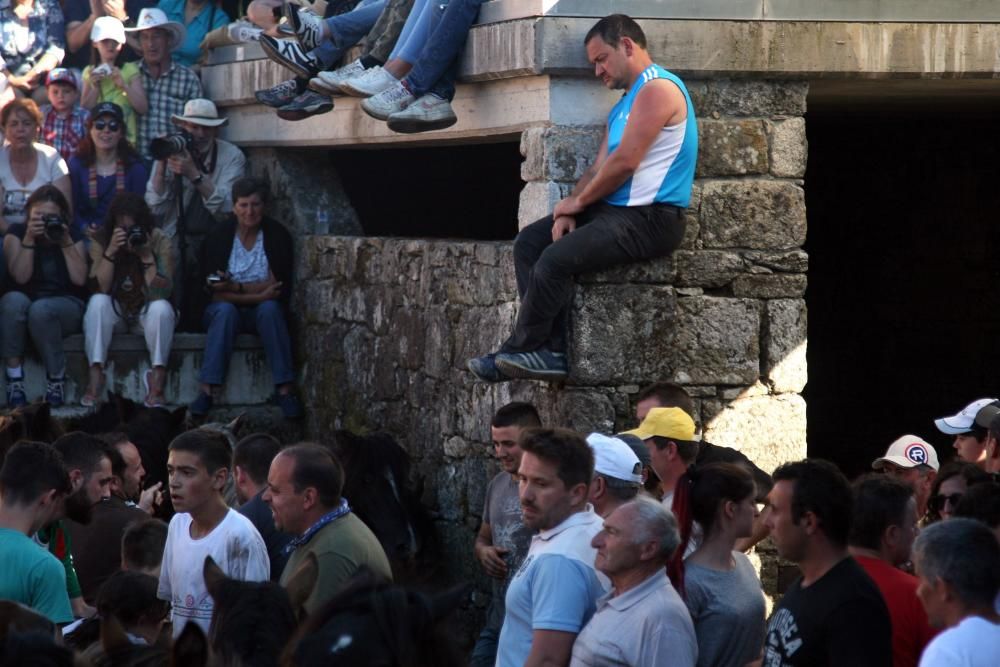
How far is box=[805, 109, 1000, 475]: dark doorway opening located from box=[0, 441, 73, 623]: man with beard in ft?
20.9

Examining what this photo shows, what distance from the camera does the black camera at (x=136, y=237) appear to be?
10.6 m

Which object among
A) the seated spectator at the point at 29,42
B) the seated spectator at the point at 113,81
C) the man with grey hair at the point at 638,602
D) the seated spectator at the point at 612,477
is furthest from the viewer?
the seated spectator at the point at 29,42

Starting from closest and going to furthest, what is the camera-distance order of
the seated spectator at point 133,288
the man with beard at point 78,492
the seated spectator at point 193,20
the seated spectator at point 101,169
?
the man with beard at point 78,492 < the seated spectator at point 133,288 < the seated spectator at point 101,169 < the seated spectator at point 193,20

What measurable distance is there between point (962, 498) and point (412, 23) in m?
4.31

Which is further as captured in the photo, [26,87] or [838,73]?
[26,87]

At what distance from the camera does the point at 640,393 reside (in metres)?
7.17

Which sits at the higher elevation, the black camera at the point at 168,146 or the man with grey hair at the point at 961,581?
the black camera at the point at 168,146

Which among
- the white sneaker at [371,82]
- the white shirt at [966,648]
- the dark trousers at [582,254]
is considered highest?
the white sneaker at [371,82]

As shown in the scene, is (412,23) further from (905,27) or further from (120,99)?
(120,99)

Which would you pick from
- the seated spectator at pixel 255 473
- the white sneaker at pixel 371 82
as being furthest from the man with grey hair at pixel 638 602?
the white sneaker at pixel 371 82

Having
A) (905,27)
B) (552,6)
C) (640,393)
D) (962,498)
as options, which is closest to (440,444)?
(640,393)

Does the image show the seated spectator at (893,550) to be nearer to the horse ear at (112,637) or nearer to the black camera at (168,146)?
the horse ear at (112,637)

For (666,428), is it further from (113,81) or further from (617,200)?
(113,81)

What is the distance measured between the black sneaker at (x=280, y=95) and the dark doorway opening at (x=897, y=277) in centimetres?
342
